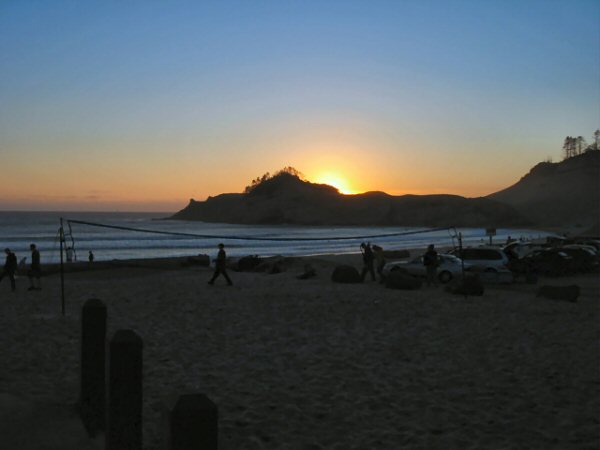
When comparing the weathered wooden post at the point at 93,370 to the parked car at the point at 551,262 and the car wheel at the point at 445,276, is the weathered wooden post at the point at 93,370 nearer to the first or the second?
the car wheel at the point at 445,276

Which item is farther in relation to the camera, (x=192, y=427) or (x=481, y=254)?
(x=481, y=254)

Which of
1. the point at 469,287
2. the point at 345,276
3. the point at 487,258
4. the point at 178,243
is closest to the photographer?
the point at 469,287

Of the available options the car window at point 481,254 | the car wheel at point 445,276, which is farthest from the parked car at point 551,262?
the car wheel at point 445,276

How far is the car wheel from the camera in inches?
958

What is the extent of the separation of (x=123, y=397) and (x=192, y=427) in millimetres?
1709

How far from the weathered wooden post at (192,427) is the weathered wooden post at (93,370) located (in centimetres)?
333

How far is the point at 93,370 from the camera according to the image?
6.08 m

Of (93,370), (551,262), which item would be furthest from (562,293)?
(93,370)

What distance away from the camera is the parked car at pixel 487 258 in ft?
78.7

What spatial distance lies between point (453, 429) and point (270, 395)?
236 cm

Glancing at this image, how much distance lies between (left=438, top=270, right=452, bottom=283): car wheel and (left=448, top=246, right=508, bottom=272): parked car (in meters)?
0.93

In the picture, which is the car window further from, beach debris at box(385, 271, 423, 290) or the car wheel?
beach debris at box(385, 271, 423, 290)

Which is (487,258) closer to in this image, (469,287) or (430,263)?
(430,263)

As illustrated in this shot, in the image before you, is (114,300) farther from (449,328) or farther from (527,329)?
(527,329)
